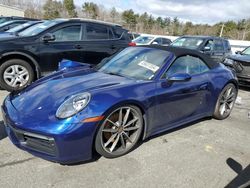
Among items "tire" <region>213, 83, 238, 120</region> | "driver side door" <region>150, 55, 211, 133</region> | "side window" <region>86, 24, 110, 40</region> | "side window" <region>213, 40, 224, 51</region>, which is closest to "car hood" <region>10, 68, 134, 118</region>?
"driver side door" <region>150, 55, 211, 133</region>

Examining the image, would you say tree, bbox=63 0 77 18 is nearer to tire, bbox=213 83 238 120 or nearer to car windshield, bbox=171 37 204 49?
car windshield, bbox=171 37 204 49

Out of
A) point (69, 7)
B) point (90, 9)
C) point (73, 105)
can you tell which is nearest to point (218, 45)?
point (73, 105)

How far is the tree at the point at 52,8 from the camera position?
51.5 m

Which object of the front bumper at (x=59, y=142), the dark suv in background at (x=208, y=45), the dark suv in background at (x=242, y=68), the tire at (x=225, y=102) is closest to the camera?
the front bumper at (x=59, y=142)

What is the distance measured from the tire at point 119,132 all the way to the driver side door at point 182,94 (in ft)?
1.10

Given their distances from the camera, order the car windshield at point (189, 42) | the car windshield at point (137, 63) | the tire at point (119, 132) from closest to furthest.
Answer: the tire at point (119, 132)
the car windshield at point (137, 63)
the car windshield at point (189, 42)

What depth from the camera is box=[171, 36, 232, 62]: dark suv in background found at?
994 centimetres

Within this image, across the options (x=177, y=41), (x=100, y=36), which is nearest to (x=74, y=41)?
(x=100, y=36)

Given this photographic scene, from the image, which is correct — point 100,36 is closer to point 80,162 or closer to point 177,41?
Answer: point 80,162

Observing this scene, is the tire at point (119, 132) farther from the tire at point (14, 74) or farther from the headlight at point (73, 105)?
the tire at point (14, 74)

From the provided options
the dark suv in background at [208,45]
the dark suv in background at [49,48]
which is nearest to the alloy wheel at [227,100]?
the dark suv in background at [49,48]

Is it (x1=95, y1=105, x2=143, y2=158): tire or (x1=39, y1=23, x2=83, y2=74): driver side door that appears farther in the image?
(x1=39, y1=23, x2=83, y2=74): driver side door

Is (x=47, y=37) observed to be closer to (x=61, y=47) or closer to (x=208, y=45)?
(x=61, y=47)

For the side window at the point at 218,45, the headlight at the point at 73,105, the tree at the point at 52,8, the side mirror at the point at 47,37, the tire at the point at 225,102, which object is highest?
the tree at the point at 52,8
